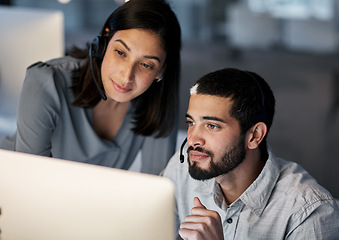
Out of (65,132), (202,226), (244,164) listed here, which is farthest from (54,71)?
(202,226)

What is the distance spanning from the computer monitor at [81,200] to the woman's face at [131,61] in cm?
62

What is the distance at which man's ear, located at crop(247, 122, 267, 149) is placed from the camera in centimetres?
129

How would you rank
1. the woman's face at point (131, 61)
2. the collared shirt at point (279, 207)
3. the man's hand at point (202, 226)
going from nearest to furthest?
the man's hand at point (202, 226) < the collared shirt at point (279, 207) < the woman's face at point (131, 61)

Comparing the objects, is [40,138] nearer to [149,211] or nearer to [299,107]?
[149,211]

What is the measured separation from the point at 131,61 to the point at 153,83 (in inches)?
9.2

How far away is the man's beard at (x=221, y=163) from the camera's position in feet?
4.07

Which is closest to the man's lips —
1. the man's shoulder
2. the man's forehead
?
the man's forehead

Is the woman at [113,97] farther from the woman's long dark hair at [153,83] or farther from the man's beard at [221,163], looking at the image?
the man's beard at [221,163]

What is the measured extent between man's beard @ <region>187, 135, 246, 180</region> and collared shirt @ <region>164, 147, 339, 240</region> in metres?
0.07

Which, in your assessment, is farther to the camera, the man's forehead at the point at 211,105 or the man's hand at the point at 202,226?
the man's forehead at the point at 211,105

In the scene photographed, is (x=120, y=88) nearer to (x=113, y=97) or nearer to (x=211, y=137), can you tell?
(x=113, y=97)

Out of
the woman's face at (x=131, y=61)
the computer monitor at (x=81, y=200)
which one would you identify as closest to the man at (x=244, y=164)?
the woman's face at (x=131, y=61)

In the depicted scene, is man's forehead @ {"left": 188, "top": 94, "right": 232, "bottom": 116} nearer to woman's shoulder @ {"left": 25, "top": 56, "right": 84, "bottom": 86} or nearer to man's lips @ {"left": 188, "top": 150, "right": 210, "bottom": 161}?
man's lips @ {"left": 188, "top": 150, "right": 210, "bottom": 161}

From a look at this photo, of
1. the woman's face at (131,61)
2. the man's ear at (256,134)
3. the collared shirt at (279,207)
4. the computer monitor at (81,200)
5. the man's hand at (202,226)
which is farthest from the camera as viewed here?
the woman's face at (131,61)
